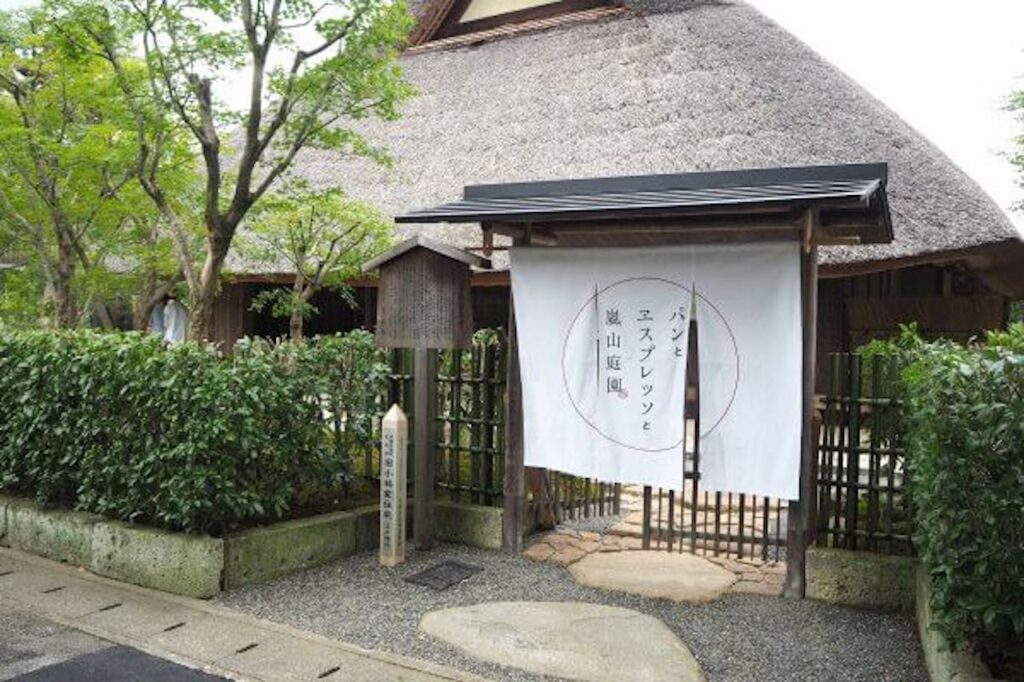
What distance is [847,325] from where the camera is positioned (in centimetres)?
1085

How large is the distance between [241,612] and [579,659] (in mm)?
1927

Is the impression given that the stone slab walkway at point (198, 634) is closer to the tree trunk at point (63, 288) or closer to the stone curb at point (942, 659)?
the stone curb at point (942, 659)

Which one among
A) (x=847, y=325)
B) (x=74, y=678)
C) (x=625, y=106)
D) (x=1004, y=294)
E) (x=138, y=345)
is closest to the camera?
(x=74, y=678)

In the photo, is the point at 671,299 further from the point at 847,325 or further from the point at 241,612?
Answer: the point at 847,325

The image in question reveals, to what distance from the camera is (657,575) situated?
5.18m

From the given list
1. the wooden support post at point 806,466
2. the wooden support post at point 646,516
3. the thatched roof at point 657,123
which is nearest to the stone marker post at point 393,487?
the wooden support post at point 646,516

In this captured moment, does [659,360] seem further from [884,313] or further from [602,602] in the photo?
[884,313]

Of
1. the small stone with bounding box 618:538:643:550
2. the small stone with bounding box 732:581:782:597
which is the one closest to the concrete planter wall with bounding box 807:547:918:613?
the small stone with bounding box 732:581:782:597

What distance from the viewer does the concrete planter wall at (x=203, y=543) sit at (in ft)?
15.4

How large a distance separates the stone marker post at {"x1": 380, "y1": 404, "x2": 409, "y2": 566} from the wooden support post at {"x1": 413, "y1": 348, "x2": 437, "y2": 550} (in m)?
0.23

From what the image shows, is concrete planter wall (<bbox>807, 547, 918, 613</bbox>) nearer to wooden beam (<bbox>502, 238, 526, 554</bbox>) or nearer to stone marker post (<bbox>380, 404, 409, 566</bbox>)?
wooden beam (<bbox>502, 238, 526, 554</bbox>)

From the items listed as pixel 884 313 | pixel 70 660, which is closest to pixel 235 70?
pixel 70 660

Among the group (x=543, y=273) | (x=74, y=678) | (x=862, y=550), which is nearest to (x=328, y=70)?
(x=543, y=273)

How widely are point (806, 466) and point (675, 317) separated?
1.15m
